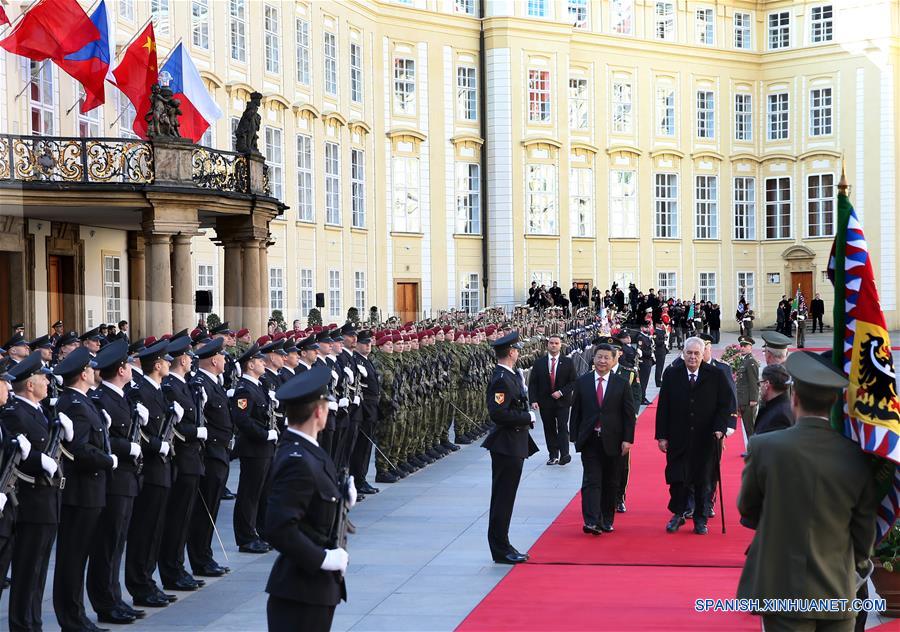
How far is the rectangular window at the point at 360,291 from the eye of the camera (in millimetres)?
43562

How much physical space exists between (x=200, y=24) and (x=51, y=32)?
1119 centimetres

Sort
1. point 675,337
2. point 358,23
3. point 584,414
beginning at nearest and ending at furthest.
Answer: point 584,414, point 358,23, point 675,337

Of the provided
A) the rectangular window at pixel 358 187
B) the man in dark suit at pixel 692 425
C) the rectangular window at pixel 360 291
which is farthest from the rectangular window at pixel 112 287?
the man in dark suit at pixel 692 425

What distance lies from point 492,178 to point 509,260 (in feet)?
10.8

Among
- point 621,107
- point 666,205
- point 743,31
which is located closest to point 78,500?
point 621,107

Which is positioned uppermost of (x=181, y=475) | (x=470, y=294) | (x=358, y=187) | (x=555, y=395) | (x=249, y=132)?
(x=358, y=187)

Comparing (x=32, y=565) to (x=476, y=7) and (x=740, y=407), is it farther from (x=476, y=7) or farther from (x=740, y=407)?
(x=476, y=7)

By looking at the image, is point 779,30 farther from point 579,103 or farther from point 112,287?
point 112,287

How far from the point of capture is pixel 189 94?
26234 mm

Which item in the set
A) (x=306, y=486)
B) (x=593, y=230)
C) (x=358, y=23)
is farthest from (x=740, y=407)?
(x=593, y=230)

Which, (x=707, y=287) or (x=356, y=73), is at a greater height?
(x=356, y=73)

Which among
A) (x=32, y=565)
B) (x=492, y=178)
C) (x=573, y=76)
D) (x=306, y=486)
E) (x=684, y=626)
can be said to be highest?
(x=573, y=76)

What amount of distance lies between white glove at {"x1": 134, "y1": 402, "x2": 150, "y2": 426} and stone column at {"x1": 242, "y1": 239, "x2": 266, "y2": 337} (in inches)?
625

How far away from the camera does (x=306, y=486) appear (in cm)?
631
